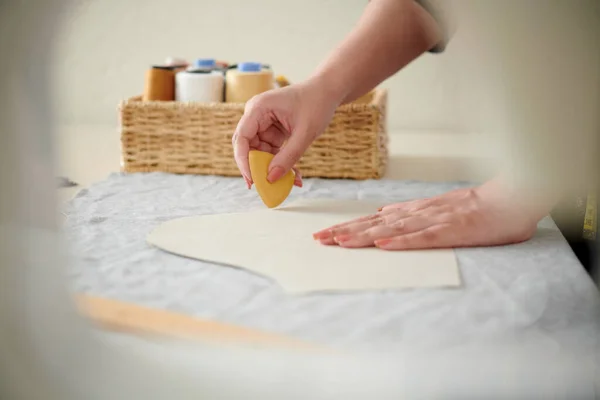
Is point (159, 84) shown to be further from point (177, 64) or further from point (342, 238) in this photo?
point (342, 238)

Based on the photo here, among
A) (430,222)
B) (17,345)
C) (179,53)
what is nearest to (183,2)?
(179,53)

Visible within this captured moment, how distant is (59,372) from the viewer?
0.23 metres

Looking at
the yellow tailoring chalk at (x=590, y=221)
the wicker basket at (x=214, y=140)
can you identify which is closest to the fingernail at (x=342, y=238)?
the yellow tailoring chalk at (x=590, y=221)

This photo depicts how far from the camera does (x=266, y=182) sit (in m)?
0.89

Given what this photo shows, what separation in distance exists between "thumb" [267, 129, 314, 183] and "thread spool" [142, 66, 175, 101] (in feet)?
1.54

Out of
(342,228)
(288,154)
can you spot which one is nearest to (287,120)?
(288,154)

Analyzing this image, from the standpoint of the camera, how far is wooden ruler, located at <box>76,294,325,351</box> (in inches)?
19.1

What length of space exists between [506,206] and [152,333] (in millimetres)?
422

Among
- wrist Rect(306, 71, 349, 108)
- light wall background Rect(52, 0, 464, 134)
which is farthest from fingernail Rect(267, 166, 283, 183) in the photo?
light wall background Rect(52, 0, 464, 134)

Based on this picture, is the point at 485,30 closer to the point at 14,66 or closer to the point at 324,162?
the point at 14,66

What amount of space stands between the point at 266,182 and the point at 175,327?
0.41m

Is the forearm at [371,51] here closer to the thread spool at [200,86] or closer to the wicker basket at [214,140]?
the wicker basket at [214,140]

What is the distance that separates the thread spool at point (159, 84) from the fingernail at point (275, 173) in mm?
466

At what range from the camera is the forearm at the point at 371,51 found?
86 centimetres
